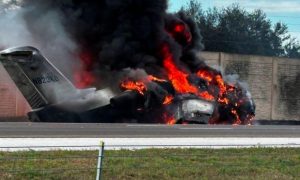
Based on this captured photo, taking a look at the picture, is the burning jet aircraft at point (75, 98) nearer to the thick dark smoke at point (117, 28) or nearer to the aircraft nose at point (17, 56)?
the aircraft nose at point (17, 56)

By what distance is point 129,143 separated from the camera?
16.3 metres

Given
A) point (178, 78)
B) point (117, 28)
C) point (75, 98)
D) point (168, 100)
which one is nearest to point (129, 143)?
point (75, 98)

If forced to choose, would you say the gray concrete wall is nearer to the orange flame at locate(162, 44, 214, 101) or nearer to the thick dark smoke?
the thick dark smoke

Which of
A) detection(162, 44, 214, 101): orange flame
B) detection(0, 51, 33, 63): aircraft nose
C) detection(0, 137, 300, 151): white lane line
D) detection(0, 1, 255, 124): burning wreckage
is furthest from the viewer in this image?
detection(162, 44, 214, 101): orange flame

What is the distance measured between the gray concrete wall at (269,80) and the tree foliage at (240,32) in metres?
14.1

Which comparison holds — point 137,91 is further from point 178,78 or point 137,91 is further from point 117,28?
point 117,28

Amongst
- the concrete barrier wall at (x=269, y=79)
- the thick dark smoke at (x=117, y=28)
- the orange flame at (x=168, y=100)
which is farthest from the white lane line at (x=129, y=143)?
the concrete barrier wall at (x=269, y=79)

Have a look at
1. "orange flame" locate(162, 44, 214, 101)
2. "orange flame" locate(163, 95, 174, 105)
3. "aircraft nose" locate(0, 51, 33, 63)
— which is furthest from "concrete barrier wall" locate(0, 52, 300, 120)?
"aircraft nose" locate(0, 51, 33, 63)

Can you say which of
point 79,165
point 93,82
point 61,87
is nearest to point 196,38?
point 93,82

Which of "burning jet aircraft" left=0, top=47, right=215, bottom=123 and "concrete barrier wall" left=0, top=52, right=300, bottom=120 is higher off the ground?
"concrete barrier wall" left=0, top=52, right=300, bottom=120

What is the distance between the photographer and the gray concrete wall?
135 ft

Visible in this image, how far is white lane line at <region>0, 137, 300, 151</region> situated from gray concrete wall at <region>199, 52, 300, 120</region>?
21.8 m

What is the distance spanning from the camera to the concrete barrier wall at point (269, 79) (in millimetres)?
40906

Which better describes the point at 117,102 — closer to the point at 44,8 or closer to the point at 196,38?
the point at 44,8
